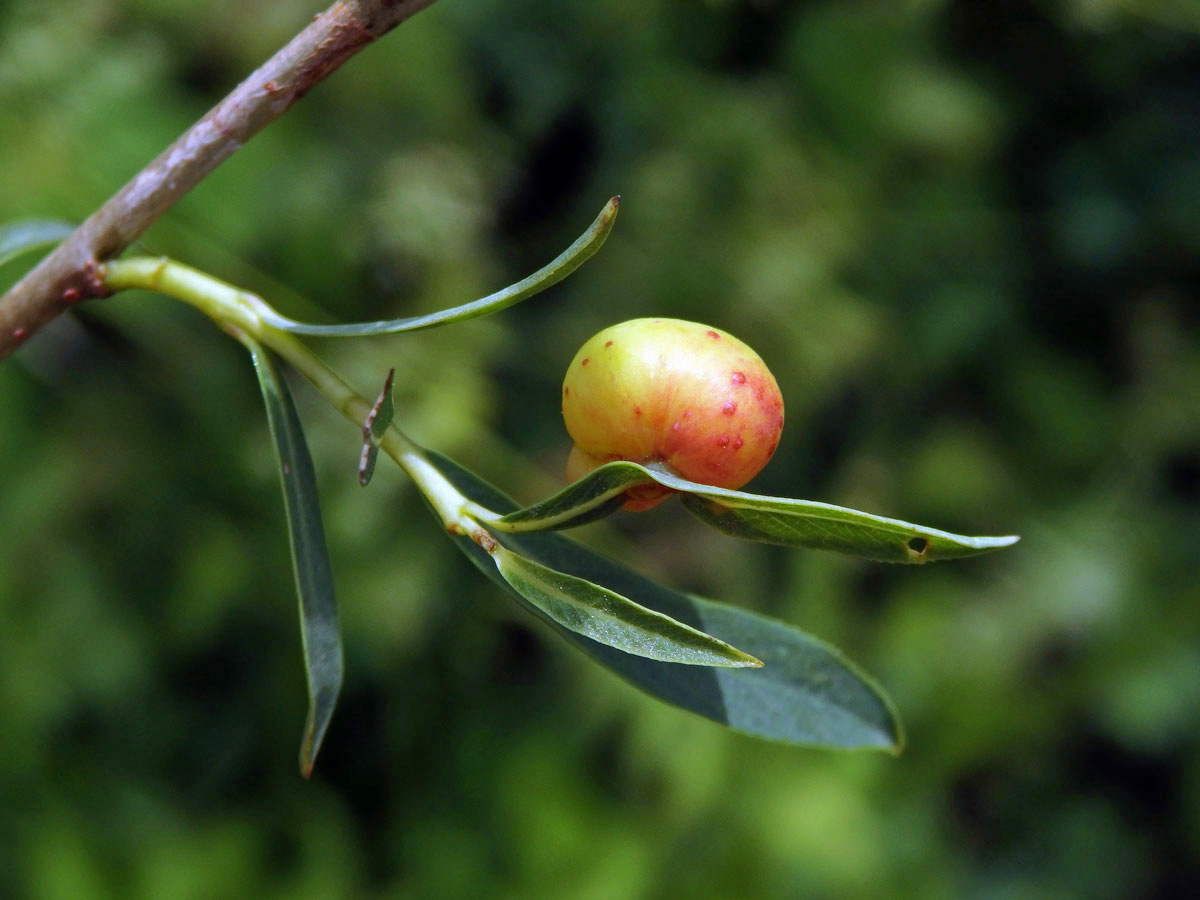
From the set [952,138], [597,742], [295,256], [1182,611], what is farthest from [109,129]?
[1182,611]

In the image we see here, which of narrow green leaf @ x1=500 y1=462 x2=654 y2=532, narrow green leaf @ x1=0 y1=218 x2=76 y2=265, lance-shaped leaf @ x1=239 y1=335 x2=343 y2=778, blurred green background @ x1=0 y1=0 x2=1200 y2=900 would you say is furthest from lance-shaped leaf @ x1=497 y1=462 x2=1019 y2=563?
blurred green background @ x1=0 y1=0 x2=1200 y2=900

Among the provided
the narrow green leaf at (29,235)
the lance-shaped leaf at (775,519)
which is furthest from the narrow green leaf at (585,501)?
the narrow green leaf at (29,235)

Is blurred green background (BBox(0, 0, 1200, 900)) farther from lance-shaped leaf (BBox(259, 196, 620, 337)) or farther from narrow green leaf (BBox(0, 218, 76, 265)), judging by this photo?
lance-shaped leaf (BBox(259, 196, 620, 337))

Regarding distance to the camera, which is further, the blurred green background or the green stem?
the blurred green background

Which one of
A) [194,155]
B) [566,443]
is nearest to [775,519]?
[194,155]

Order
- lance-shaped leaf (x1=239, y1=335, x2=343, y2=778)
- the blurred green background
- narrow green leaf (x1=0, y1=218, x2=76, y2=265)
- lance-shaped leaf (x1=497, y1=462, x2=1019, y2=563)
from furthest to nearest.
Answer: the blurred green background < narrow green leaf (x1=0, y1=218, x2=76, y2=265) < lance-shaped leaf (x1=239, y1=335, x2=343, y2=778) < lance-shaped leaf (x1=497, y1=462, x2=1019, y2=563)

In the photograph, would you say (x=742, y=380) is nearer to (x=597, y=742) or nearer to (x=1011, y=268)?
(x=597, y=742)

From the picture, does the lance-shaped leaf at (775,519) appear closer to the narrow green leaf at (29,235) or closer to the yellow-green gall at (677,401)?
the yellow-green gall at (677,401)
